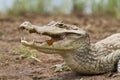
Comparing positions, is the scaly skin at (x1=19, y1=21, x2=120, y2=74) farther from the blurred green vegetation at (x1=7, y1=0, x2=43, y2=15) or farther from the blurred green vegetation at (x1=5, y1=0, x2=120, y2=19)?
the blurred green vegetation at (x1=7, y1=0, x2=43, y2=15)

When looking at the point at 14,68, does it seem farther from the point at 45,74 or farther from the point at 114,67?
the point at 114,67

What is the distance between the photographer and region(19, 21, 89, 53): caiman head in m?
5.06

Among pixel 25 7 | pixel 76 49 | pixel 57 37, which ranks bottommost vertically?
pixel 76 49

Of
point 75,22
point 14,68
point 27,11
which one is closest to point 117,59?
point 14,68

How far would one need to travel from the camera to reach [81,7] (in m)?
12.3

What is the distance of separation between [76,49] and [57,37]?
28cm

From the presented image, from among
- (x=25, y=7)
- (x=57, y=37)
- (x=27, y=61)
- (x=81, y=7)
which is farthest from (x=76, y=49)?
(x=81, y=7)

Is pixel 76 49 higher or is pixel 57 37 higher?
pixel 57 37

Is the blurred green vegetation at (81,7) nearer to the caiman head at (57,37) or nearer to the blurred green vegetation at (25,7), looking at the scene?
the blurred green vegetation at (25,7)

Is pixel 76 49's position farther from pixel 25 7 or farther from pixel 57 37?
pixel 25 7

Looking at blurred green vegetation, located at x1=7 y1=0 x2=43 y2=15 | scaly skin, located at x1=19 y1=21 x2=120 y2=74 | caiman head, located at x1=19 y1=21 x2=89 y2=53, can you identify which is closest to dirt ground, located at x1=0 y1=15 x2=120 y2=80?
scaly skin, located at x1=19 y1=21 x2=120 y2=74

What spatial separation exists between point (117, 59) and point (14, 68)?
1342 millimetres

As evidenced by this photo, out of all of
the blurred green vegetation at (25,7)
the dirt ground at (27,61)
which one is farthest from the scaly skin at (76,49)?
the blurred green vegetation at (25,7)

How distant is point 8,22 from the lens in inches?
409
